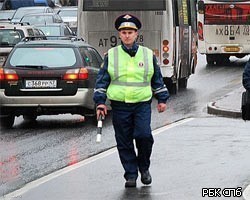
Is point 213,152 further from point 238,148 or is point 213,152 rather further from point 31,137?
point 31,137

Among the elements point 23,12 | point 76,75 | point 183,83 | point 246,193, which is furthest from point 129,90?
point 23,12

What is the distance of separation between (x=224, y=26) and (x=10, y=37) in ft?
32.7

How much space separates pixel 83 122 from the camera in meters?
18.1

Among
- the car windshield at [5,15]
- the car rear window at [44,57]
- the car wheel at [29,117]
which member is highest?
the car rear window at [44,57]

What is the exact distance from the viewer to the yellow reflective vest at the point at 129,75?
10.3m

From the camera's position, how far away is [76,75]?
16984 millimetres

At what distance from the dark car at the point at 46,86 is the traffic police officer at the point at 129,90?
6522 mm

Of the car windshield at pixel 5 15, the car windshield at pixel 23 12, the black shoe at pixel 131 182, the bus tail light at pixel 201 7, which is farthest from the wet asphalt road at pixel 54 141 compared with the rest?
the car windshield at pixel 5 15

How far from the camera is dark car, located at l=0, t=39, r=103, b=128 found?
1688cm

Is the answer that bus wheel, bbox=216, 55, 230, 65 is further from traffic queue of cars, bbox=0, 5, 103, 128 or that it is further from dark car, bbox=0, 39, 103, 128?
dark car, bbox=0, 39, 103, 128

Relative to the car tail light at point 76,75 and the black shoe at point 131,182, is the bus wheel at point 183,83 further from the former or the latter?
the black shoe at point 131,182

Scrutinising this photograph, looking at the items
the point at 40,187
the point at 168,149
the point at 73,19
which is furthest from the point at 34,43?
the point at 73,19

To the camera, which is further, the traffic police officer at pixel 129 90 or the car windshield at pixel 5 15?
the car windshield at pixel 5 15

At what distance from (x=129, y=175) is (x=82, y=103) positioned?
258 inches
